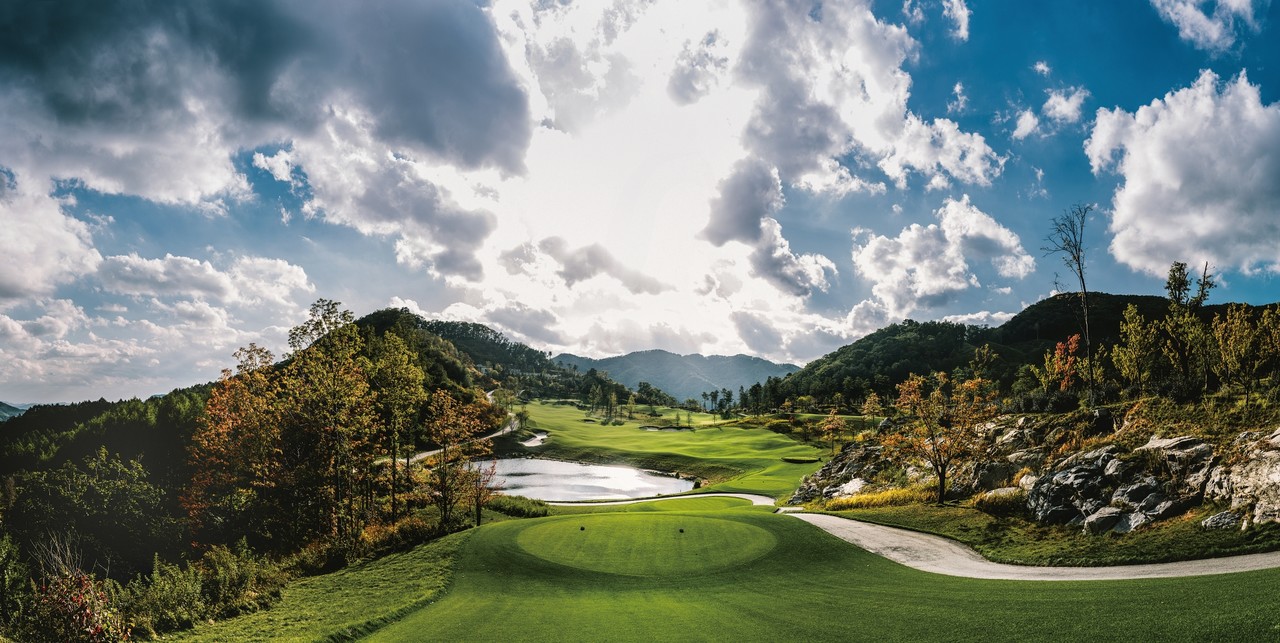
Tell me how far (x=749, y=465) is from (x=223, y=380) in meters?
58.5

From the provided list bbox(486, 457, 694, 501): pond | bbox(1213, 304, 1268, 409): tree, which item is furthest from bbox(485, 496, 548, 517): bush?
bbox(1213, 304, 1268, 409): tree

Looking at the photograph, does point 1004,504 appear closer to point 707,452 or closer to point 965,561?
point 965,561

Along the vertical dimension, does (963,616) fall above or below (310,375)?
below

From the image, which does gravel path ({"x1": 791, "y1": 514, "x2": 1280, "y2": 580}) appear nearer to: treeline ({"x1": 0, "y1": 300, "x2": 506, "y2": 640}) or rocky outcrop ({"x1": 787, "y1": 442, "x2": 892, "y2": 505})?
rocky outcrop ({"x1": 787, "y1": 442, "x2": 892, "y2": 505})

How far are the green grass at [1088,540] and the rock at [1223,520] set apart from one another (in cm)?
25

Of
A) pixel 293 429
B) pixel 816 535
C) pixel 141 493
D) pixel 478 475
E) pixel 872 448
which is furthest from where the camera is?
pixel 872 448

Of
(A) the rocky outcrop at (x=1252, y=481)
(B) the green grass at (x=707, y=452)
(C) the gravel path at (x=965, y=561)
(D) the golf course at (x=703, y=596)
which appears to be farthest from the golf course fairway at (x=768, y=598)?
(B) the green grass at (x=707, y=452)

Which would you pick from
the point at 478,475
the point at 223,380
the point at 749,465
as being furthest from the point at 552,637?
the point at 749,465

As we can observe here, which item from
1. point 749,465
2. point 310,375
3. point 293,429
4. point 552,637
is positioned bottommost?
point 749,465

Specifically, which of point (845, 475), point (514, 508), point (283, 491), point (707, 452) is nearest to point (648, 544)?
point (514, 508)

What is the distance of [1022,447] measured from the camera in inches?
1184

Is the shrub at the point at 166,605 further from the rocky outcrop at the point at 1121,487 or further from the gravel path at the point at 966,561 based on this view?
the rocky outcrop at the point at 1121,487

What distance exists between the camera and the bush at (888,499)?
30172 mm

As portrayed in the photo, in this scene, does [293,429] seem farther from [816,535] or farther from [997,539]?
[997,539]
